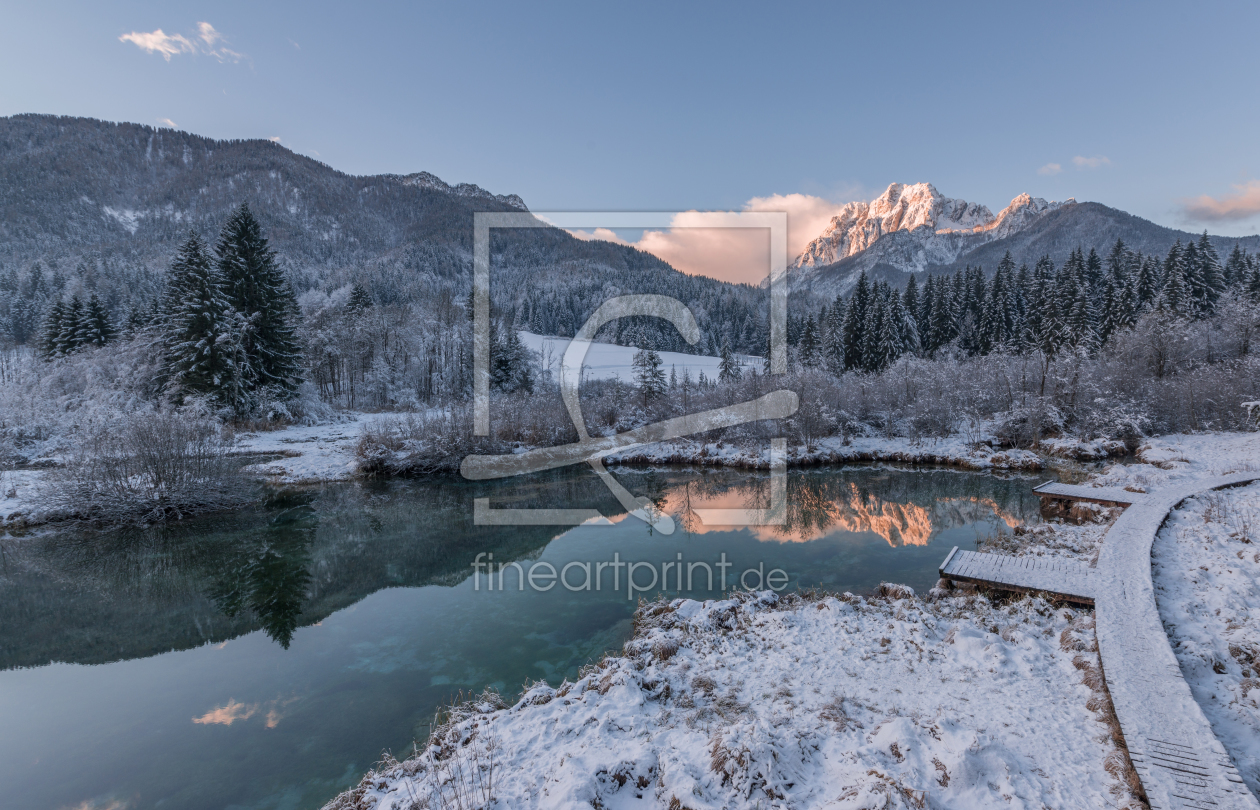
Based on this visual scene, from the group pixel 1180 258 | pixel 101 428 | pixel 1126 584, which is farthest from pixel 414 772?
pixel 1180 258

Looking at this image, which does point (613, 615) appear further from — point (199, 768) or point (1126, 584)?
point (1126, 584)

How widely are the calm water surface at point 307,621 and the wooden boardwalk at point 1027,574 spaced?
5.16 ft

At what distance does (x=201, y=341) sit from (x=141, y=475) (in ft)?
51.0

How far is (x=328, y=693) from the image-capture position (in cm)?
768

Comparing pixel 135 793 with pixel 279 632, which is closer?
pixel 135 793

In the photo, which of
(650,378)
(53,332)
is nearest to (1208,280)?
(650,378)

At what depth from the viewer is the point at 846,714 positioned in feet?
18.0

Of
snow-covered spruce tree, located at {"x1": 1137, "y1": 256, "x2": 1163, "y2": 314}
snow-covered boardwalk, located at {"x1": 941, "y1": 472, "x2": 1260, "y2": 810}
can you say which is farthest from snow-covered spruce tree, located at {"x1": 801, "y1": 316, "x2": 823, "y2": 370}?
snow-covered boardwalk, located at {"x1": 941, "y1": 472, "x2": 1260, "y2": 810}

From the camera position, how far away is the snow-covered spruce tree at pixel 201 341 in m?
27.8

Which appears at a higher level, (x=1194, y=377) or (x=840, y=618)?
(x=1194, y=377)

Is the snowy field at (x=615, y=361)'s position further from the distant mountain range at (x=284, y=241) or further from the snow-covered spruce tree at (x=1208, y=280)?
the snow-covered spruce tree at (x=1208, y=280)

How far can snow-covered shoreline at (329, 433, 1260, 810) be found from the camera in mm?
4344

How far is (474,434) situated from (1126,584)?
23.8m

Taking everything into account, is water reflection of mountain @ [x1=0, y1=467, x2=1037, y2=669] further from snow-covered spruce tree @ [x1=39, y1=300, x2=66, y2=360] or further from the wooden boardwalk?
snow-covered spruce tree @ [x1=39, y1=300, x2=66, y2=360]
